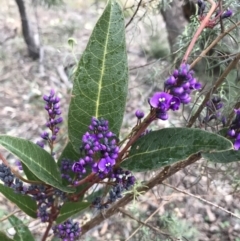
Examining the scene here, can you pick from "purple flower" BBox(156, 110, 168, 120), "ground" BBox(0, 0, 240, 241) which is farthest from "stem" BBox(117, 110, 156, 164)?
"ground" BBox(0, 0, 240, 241)

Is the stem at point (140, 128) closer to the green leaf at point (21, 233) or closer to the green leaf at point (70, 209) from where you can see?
the green leaf at point (70, 209)

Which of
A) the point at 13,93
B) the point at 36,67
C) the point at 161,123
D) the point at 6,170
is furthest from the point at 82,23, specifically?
the point at 6,170

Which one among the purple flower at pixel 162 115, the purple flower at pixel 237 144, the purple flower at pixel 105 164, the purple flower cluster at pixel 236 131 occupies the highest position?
the purple flower at pixel 162 115

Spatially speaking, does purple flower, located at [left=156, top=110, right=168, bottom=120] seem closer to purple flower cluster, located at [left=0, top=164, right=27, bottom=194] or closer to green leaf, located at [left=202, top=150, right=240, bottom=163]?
green leaf, located at [left=202, top=150, right=240, bottom=163]

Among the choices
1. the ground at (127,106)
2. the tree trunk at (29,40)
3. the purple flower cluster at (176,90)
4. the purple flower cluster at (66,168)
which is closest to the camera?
the purple flower cluster at (176,90)

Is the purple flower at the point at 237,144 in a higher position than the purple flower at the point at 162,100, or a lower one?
lower

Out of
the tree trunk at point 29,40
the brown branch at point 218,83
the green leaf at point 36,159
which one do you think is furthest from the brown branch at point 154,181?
the tree trunk at point 29,40

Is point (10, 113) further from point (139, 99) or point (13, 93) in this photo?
point (139, 99)
